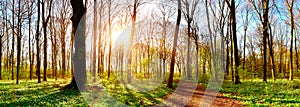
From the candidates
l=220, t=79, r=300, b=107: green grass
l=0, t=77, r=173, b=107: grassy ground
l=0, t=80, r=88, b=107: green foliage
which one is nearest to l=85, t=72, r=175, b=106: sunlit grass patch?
l=0, t=77, r=173, b=107: grassy ground

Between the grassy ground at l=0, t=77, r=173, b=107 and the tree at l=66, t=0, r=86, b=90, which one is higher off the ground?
the tree at l=66, t=0, r=86, b=90

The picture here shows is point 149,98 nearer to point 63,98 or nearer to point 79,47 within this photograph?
point 63,98

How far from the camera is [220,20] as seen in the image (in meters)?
37.8

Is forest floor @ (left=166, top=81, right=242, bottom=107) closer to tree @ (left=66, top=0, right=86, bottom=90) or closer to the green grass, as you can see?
the green grass

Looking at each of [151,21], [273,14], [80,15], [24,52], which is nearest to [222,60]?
[273,14]

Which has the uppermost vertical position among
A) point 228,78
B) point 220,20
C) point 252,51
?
point 220,20

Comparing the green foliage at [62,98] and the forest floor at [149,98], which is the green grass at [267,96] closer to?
the forest floor at [149,98]

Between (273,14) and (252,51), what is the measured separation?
18.9 metres

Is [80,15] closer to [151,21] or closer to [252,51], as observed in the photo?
[151,21]

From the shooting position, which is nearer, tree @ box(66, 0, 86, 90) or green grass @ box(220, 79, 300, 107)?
green grass @ box(220, 79, 300, 107)

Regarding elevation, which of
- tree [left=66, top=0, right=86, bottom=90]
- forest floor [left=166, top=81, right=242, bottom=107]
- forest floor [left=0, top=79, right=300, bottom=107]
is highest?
tree [left=66, top=0, right=86, bottom=90]

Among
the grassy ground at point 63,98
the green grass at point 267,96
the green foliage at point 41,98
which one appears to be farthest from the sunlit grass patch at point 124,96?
the green grass at point 267,96

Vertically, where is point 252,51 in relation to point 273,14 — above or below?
below

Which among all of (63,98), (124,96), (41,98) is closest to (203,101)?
(124,96)
